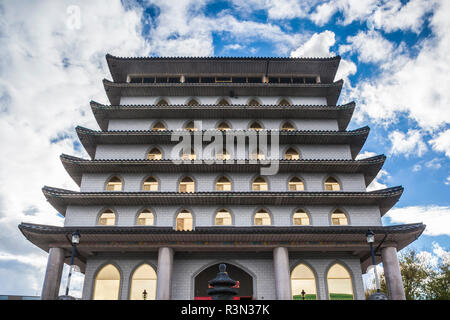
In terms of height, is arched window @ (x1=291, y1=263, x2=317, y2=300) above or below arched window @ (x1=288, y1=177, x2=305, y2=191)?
below

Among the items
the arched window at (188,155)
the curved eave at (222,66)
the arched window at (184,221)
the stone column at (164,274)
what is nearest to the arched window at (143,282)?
the stone column at (164,274)

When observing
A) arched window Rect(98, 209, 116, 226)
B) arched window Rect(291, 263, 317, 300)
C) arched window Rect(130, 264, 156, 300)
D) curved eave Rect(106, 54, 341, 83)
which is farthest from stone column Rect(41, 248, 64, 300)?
curved eave Rect(106, 54, 341, 83)

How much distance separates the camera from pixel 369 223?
69.5ft

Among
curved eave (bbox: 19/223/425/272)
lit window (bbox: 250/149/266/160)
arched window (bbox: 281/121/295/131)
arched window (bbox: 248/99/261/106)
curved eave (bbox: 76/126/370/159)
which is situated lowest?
curved eave (bbox: 19/223/425/272)

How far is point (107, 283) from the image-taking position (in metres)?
20.0

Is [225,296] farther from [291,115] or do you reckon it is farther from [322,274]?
[291,115]

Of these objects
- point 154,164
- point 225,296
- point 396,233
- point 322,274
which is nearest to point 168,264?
point 154,164

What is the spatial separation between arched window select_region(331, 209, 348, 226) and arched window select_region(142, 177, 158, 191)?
1136cm

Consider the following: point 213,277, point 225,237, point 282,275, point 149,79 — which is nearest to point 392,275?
point 282,275

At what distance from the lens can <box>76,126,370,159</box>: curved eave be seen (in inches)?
917

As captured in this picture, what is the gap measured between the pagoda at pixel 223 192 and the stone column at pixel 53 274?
0.19 ft

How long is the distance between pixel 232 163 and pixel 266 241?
5.69 meters

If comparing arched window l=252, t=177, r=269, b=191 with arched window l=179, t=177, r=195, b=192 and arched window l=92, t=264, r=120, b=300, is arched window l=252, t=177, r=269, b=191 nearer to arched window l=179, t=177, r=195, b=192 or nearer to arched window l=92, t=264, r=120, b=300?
arched window l=179, t=177, r=195, b=192

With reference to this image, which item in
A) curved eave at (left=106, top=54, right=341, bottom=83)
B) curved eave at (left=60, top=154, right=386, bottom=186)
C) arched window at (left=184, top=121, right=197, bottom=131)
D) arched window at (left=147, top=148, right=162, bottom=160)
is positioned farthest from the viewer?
curved eave at (left=106, top=54, right=341, bottom=83)
